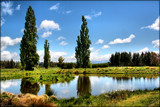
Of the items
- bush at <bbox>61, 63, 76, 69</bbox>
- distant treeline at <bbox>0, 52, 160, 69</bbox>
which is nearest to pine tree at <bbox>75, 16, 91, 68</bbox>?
bush at <bbox>61, 63, 76, 69</bbox>

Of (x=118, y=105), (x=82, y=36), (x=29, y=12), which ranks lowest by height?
(x=118, y=105)

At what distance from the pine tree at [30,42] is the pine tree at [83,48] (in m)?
12.3

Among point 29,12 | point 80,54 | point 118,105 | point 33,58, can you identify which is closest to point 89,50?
point 80,54

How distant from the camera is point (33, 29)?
113 feet

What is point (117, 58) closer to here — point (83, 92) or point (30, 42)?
point (30, 42)

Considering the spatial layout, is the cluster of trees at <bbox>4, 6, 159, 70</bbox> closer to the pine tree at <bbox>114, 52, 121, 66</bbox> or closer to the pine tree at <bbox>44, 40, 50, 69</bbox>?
the pine tree at <bbox>44, 40, 50, 69</bbox>

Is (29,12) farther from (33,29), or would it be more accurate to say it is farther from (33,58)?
(33,58)

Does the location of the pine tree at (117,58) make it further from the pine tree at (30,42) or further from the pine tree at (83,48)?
the pine tree at (30,42)

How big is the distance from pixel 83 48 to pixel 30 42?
48.4 ft

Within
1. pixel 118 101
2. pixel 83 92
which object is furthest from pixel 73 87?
pixel 118 101

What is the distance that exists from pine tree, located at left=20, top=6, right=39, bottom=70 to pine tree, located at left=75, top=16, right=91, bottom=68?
40.4 ft

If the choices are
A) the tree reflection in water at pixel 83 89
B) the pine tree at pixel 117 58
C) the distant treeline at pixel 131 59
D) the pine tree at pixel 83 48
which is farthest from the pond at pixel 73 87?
the pine tree at pixel 117 58

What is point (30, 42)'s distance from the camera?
3256 centimetres

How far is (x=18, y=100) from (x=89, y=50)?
34.1 m
